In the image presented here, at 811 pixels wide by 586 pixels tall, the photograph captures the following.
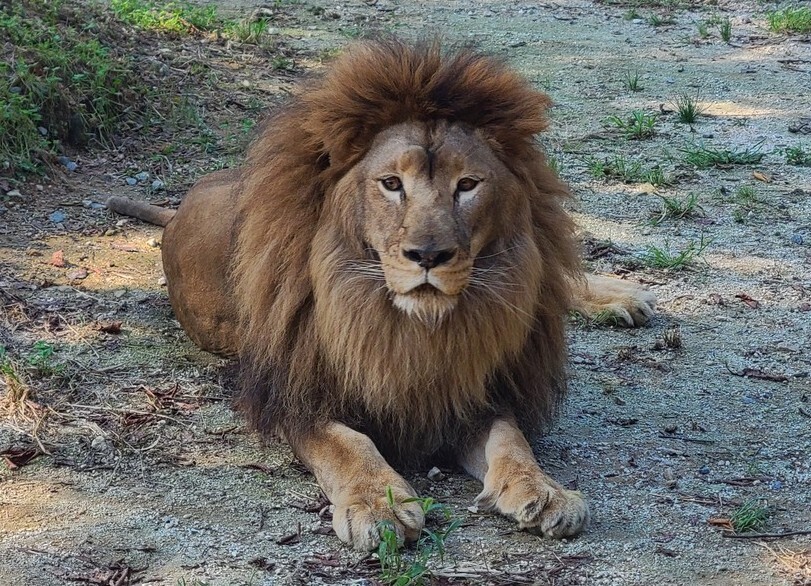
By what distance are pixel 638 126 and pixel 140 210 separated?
132 inches

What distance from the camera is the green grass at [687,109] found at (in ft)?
26.6

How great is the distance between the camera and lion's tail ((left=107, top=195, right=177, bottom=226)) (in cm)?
610

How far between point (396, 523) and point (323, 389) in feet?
2.24

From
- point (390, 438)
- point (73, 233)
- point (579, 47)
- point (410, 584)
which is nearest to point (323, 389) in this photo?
point (390, 438)

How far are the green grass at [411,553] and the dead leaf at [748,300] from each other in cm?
257

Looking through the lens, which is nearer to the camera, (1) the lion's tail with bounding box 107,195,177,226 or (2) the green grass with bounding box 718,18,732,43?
(1) the lion's tail with bounding box 107,195,177,226

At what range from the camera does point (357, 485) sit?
139 inches

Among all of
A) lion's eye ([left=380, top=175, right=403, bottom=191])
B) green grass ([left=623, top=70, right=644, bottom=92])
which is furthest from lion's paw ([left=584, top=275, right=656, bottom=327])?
green grass ([left=623, top=70, right=644, bottom=92])

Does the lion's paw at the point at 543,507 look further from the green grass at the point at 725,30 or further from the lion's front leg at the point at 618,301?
the green grass at the point at 725,30

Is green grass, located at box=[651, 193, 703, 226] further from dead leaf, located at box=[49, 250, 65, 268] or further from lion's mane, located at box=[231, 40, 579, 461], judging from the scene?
dead leaf, located at box=[49, 250, 65, 268]

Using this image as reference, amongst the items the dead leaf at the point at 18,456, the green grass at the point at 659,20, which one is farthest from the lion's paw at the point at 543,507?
the green grass at the point at 659,20

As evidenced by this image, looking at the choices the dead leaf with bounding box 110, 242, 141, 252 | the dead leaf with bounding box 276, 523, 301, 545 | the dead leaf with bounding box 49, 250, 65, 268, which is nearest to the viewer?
the dead leaf with bounding box 276, 523, 301, 545

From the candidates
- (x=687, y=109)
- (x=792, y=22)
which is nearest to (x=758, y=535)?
(x=687, y=109)

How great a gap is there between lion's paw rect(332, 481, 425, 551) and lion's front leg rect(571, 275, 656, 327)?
2.03 m
